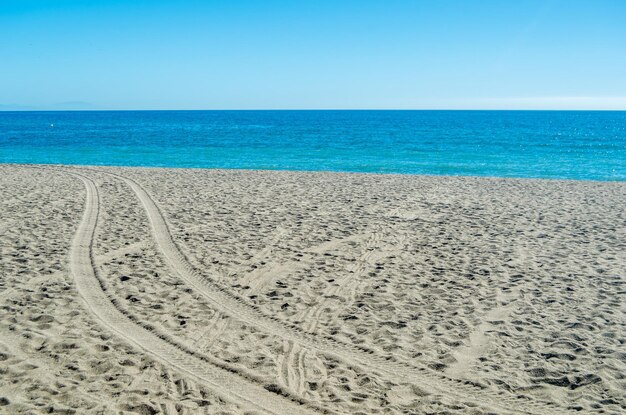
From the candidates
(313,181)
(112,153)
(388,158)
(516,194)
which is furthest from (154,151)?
(516,194)

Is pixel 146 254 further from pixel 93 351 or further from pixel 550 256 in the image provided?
pixel 550 256

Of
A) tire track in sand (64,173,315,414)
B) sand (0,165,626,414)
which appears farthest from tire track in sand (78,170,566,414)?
tire track in sand (64,173,315,414)

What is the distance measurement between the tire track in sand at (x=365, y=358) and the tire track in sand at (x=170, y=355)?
1026 millimetres

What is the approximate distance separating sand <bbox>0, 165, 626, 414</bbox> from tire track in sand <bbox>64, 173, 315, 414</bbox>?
25 mm

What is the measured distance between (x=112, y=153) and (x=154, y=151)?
311 centimetres

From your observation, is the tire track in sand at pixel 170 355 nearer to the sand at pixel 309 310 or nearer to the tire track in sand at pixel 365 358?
the sand at pixel 309 310

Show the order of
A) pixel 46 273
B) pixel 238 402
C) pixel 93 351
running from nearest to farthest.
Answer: pixel 238 402 → pixel 93 351 → pixel 46 273

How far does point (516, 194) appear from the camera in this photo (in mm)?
16734

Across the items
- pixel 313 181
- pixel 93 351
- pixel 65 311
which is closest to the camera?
pixel 93 351

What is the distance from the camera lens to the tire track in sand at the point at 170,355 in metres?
4.69

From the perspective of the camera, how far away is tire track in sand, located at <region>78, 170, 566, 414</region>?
15.7ft

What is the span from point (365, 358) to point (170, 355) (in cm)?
210

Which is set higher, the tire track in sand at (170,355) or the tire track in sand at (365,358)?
the tire track in sand at (365,358)

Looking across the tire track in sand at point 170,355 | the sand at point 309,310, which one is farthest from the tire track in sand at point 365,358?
the tire track in sand at point 170,355
